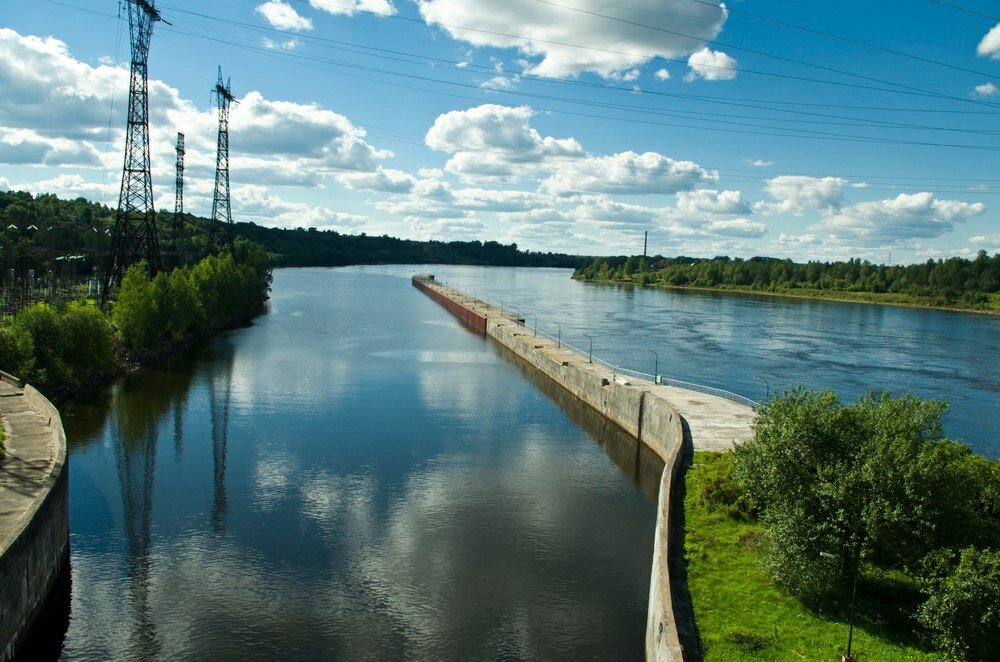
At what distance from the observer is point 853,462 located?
17328mm

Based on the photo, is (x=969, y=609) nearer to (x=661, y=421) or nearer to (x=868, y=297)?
(x=661, y=421)

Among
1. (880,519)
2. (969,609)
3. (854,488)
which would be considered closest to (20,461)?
(854,488)

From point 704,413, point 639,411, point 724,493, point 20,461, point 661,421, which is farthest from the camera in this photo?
point 639,411

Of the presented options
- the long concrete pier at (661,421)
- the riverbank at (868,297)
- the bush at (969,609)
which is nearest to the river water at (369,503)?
the long concrete pier at (661,421)

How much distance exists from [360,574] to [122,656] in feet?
22.4

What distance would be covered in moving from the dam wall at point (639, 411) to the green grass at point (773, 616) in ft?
2.86

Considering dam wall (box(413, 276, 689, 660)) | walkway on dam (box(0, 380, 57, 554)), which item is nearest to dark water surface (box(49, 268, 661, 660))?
dam wall (box(413, 276, 689, 660))

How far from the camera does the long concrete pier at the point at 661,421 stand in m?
16.6

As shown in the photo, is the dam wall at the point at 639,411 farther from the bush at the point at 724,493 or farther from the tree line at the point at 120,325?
the tree line at the point at 120,325

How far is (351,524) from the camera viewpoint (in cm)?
2581

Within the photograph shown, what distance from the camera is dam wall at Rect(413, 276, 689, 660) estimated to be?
16.7m

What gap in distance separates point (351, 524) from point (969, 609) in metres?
19.2

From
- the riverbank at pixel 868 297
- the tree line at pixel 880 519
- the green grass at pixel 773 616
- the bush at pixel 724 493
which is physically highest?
the riverbank at pixel 868 297

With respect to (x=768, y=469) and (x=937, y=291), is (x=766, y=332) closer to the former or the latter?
(x=768, y=469)
